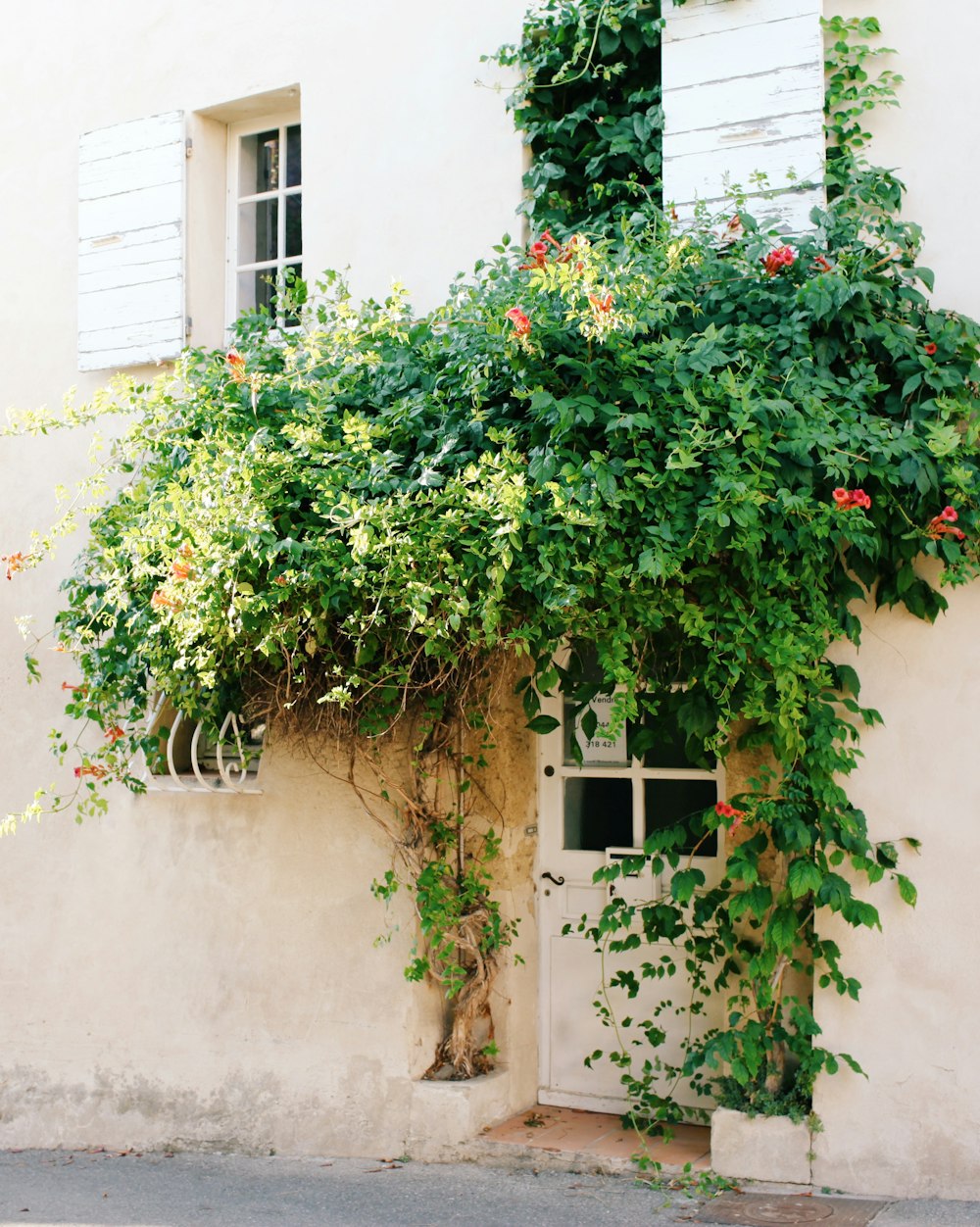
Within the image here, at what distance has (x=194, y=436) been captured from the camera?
555 centimetres

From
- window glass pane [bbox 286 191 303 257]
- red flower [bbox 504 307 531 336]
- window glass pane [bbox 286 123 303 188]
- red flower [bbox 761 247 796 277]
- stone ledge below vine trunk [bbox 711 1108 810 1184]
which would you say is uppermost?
window glass pane [bbox 286 123 303 188]

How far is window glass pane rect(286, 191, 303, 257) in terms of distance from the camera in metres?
6.76

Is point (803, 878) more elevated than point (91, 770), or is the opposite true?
point (91, 770)

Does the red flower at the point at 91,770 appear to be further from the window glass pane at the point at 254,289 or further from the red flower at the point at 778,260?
the red flower at the point at 778,260

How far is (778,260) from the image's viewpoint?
4.79 meters

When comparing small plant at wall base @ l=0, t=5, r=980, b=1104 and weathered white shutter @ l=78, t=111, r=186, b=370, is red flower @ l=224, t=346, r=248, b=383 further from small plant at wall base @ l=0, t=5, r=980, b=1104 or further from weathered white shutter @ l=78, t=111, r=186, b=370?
weathered white shutter @ l=78, t=111, r=186, b=370

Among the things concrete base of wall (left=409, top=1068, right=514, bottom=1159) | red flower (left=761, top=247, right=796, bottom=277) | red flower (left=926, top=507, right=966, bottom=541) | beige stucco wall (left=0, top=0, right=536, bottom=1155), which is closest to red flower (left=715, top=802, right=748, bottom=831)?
red flower (left=926, top=507, right=966, bottom=541)

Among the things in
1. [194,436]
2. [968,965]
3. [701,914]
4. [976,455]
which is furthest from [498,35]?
[968,965]

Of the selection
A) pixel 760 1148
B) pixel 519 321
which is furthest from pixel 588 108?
pixel 760 1148

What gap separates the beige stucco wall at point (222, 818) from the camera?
5.88 metres

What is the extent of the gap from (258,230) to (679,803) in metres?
3.67

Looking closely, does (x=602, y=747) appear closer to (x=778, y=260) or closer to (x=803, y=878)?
(x=803, y=878)

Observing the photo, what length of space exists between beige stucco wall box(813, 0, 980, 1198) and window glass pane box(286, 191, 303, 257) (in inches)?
121

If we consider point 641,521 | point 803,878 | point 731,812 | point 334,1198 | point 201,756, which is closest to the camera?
point 641,521
